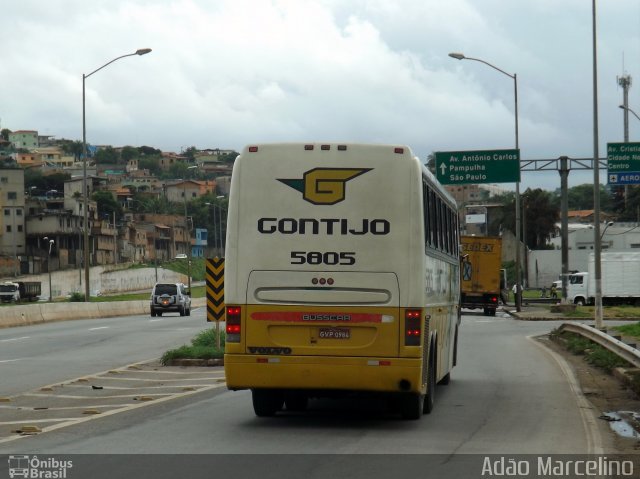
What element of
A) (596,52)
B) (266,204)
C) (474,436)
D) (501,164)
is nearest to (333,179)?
(266,204)

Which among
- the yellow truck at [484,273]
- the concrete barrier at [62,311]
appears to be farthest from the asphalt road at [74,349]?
the yellow truck at [484,273]

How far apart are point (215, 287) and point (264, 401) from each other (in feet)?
31.7

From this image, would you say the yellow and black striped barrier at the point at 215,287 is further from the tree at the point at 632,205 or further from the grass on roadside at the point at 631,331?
the tree at the point at 632,205

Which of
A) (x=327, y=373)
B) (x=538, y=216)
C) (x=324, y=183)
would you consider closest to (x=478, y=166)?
(x=324, y=183)

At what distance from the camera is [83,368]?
79.6ft

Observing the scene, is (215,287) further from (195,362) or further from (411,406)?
(411,406)

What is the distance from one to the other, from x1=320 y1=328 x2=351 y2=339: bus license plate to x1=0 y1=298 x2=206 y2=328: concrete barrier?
35406mm

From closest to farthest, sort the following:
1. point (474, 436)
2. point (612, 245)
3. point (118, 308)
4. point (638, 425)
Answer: point (474, 436) < point (638, 425) < point (118, 308) < point (612, 245)

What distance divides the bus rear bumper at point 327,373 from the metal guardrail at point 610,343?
28.8ft

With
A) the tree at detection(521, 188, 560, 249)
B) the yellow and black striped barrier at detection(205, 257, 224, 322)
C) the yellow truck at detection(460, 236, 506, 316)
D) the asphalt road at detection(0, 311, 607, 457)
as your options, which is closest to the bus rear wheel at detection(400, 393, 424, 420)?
the asphalt road at detection(0, 311, 607, 457)

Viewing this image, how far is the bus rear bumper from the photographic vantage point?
1352 centimetres

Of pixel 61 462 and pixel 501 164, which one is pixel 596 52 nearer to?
pixel 501 164

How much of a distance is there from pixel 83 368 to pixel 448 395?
9.11 metres

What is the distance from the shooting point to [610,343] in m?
25.4
